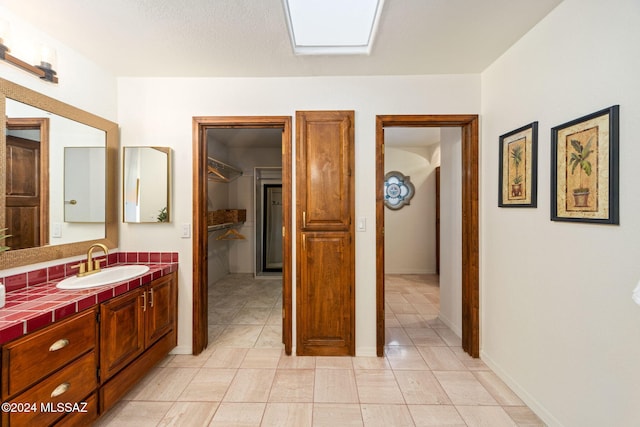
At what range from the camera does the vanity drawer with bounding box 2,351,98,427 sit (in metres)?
1.17

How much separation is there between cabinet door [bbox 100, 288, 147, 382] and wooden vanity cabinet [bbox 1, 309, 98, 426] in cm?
6

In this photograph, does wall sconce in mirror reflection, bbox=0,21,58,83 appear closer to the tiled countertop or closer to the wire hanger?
the tiled countertop

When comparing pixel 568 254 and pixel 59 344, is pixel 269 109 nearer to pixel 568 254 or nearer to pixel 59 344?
pixel 59 344

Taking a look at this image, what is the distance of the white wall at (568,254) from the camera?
1.21 metres

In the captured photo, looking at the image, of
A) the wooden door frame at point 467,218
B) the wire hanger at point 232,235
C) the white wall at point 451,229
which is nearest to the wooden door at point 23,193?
the wooden door frame at point 467,218

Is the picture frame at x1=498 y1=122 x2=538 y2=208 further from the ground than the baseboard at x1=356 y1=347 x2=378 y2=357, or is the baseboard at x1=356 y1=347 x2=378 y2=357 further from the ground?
the picture frame at x1=498 y1=122 x2=538 y2=208

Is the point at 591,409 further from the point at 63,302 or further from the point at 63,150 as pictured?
the point at 63,150

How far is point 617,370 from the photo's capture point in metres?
1.25

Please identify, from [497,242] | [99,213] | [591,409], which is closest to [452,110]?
[497,242]

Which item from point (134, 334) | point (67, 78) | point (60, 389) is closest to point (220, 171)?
point (67, 78)

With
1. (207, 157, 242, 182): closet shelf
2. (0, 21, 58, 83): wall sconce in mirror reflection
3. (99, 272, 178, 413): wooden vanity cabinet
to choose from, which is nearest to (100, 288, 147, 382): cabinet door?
(99, 272, 178, 413): wooden vanity cabinet

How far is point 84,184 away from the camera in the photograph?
6.73ft

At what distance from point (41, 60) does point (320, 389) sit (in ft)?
9.62

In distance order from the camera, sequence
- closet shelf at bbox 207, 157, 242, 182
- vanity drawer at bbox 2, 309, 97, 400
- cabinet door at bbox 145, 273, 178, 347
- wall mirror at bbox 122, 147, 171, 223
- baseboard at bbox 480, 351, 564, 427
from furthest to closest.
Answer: closet shelf at bbox 207, 157, 242, 182
wall mirror at bbox 122, 147, 171, 223
cabinet door at bbox 145, 273, 178, 347
baseboard at bbox 480, 351, 564, 427
vanity drawer at bbox 2, 309, 97, 400
